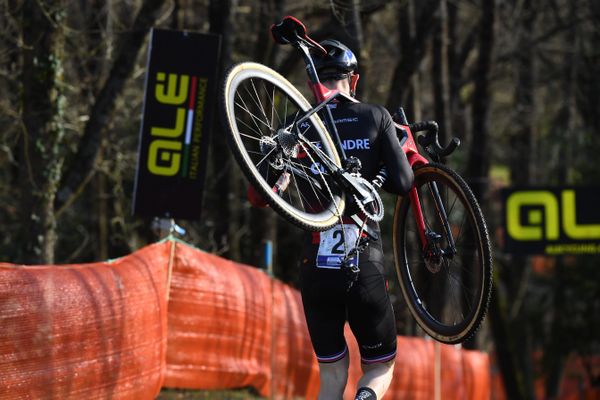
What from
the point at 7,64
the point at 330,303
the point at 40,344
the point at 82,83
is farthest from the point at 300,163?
the point at 82,83

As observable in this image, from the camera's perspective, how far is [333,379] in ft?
18.4

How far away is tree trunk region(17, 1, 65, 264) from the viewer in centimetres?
981

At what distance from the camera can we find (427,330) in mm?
5945

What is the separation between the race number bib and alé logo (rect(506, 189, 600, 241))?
1394 cm

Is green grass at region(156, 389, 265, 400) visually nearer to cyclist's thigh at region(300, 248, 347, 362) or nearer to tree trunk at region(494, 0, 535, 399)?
cyclist's thigh at region(300, 248, 347, 362)

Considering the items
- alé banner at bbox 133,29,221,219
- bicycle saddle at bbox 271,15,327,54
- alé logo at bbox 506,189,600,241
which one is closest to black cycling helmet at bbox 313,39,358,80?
bicycle saddle at bbox 271,15,327,54

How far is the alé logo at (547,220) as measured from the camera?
1872cm

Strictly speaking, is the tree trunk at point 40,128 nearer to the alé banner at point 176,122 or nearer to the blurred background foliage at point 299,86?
the blurred background foliage at point 299,86

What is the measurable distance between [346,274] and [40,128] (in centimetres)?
542

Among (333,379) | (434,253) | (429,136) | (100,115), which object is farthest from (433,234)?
(100,115)

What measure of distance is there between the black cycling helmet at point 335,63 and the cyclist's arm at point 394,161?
0.30 meters

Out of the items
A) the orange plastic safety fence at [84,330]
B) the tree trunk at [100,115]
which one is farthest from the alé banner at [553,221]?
the orange plastic safety fence at [84,330]

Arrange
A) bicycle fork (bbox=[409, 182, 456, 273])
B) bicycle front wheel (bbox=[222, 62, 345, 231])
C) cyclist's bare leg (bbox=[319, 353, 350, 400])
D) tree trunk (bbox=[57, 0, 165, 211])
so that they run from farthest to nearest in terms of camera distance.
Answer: tree trunk (bbox=[57, 0, 165, 211])
bicycle fork (bbox=[409, 182, 456, 273])
cyclist's bare leg (bbox=[319, 353, 350, 400])
bicycle front wheel (bbox=[222, 62, 345, 231])

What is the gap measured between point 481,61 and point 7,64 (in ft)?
34.1
